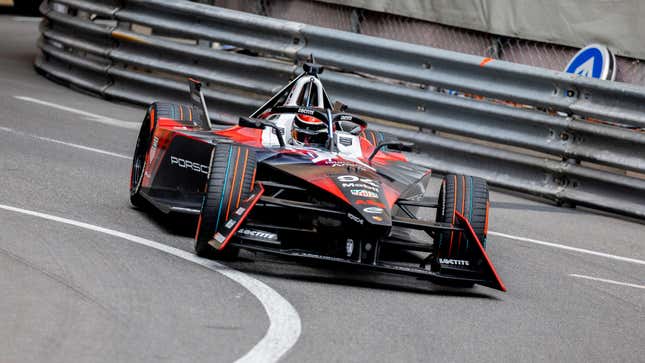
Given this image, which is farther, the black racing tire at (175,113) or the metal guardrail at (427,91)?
the metal guardrail at (427,91)

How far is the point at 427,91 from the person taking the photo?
12492 mm

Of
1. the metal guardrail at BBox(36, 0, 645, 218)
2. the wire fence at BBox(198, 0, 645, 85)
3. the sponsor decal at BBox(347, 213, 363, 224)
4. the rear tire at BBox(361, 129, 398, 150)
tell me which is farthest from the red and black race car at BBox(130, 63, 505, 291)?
the wire fence at BBox(198, 0, 645, 85)

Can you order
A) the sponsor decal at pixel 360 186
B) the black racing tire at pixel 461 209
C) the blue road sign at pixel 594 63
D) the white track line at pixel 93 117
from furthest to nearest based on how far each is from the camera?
the white track line at pixel 93 117, the blue road sign at pixel 594 63, the black racing tire at pixel 461 209, the sponsor decal at pixel 360 186

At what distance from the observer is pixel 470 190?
7684mm

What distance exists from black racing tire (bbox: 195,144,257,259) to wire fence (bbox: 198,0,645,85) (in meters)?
6.69

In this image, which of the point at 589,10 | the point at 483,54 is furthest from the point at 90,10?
the point at 589,10

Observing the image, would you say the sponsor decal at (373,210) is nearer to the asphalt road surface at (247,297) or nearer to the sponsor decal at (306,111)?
the asphalt road surface at (247,297)

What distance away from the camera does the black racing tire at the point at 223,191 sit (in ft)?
23.2

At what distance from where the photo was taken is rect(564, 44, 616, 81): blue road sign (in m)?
12.2

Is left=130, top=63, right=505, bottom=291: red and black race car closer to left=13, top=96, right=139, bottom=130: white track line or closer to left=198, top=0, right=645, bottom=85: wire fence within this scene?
left=13, top=96, right=139, bottom=130: white track line

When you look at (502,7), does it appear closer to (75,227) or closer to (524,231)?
(524,231)

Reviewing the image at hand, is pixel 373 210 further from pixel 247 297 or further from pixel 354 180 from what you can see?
pixel 247 297

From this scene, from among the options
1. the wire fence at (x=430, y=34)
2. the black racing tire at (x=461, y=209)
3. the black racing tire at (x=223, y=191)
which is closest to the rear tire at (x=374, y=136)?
the black racing tire at (x=461, y=209)

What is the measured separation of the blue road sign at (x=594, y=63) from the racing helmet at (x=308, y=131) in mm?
4789
